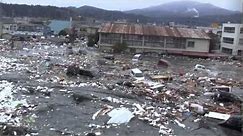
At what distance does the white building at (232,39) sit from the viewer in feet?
107

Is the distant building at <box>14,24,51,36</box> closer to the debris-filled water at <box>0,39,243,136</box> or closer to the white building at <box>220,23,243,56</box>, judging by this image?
the white building at <box>220,23,243,56</box>

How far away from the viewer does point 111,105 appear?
34.7 feet

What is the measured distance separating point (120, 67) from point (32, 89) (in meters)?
8.11

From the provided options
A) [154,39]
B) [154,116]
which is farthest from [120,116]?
[154,39]

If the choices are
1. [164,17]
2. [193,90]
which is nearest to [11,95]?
[193,90]

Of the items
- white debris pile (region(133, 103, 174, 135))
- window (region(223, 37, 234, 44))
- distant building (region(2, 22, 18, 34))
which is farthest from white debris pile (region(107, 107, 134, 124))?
distant building (region(2, 22, 18, 34))

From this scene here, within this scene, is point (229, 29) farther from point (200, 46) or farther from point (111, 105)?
point (111, 105)

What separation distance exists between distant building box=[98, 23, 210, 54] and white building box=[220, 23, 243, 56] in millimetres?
2294

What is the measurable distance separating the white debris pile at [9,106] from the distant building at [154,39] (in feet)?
64.1

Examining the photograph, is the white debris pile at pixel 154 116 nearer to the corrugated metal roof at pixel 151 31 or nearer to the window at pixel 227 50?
the corrugated metal roof at pixel 151 31

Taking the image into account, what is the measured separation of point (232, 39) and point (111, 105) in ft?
82.5

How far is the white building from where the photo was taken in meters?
32.5

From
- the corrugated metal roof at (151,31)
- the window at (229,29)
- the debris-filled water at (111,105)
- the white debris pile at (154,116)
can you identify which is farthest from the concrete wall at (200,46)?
the white debris pile at (154,116)

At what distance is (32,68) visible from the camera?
675 inches
